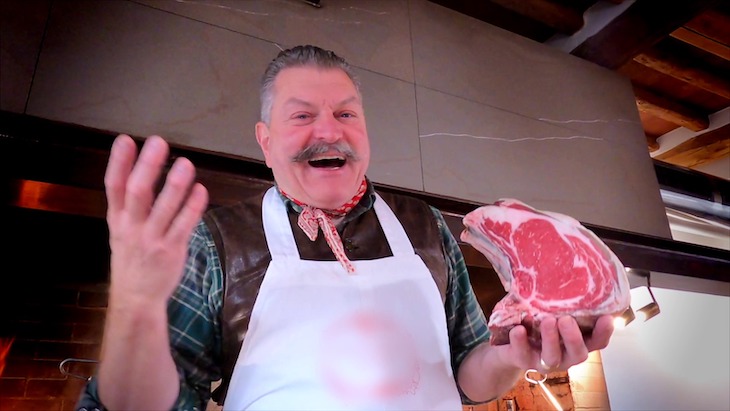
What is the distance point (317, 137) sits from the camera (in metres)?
1.02

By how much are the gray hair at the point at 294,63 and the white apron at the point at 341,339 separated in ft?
0.77

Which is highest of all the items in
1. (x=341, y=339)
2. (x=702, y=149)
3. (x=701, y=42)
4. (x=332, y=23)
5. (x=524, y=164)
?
(x=701, y=42)

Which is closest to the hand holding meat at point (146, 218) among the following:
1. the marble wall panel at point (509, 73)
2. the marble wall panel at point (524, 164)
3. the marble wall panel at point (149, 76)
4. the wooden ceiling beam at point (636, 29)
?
the marble wall panel at point (149, 76)

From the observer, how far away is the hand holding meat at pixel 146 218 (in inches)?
22.5

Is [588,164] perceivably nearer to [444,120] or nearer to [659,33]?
[659,33]

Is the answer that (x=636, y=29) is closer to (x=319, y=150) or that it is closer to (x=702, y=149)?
(x=702, y=149)

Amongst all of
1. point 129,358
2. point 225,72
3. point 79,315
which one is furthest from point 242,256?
point 79,315

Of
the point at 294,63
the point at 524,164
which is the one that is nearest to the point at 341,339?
the point at 294,63

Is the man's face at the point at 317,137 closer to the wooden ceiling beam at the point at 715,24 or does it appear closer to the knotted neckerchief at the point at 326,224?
the knotted neckerchief at the point at 326,224

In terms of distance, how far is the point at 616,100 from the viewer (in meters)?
2.79

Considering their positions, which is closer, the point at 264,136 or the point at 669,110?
the point at 264,136

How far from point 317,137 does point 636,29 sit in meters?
2.06

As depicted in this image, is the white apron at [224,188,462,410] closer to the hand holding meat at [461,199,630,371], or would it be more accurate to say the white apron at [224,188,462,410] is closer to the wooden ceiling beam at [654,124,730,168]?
the hand holding meat at [461,199,630,371]

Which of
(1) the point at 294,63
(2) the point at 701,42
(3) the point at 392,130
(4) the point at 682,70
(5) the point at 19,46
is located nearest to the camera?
(1) the point at 294,63
